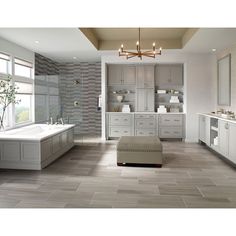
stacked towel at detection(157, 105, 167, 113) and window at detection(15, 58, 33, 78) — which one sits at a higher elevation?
window at detection(15, 58, 33, 78)

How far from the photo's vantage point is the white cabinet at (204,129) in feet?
20.8

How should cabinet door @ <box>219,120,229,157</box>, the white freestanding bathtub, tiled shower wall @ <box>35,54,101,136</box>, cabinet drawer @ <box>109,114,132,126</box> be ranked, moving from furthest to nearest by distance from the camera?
tiled shower wall @ <box>35,54,101,136</box> → cabinet drawer @ <box>109,114,132,126</box> → cabinet door @ <box>219,120,229,157</box> → the white freestanding bathtub

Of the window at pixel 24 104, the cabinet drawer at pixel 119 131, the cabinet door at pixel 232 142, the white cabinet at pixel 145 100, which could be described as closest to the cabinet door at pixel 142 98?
the white cabinet at pixel 145 100

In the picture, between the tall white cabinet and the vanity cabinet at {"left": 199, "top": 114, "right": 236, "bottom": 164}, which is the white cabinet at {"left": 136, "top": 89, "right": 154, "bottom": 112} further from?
the vanity cabinet at {"left": 199, "top": 114, "right": 236, "bottom": 164}

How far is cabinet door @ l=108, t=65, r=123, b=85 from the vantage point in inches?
318

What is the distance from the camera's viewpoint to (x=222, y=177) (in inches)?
160

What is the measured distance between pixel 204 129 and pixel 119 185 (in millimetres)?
3852

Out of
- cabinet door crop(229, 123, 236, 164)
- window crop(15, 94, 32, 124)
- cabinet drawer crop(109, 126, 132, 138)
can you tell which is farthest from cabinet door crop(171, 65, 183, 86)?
window crop(15, 94, 32, 124)

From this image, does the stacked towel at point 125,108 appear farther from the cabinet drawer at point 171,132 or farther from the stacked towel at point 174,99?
the stacked towel at point 174,99

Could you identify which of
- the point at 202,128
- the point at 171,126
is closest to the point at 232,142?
the point at 202,128

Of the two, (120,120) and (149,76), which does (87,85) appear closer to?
(120,120)

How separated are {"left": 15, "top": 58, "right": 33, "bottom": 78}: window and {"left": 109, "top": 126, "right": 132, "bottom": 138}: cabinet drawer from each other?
9.32 ft
